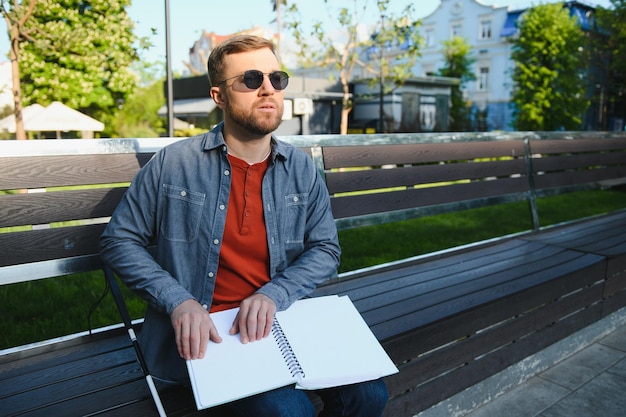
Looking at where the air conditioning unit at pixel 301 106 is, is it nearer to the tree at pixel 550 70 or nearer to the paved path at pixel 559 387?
the tree at pixel 550 70

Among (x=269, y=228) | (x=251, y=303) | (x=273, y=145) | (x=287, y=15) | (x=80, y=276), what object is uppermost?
(x=287, y=15)

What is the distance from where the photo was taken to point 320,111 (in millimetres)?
36438

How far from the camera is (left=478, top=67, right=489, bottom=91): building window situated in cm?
5456

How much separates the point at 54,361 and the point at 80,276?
320cm

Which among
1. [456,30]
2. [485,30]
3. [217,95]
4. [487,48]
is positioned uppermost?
[456,30]

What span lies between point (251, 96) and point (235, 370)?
3.55 feet

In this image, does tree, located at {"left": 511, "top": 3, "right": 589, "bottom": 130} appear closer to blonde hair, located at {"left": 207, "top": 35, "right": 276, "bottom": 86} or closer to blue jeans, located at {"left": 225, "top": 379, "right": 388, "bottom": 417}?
blonde hair, located at {"left": 207, "top": 35, "right": 276, "bottom": 86}

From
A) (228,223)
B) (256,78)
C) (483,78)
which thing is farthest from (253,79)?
(483,78)

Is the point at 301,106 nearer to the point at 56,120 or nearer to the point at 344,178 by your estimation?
the point at 56,120

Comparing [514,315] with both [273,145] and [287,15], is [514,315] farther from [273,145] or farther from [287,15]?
[287,15]

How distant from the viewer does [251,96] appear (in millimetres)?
2332

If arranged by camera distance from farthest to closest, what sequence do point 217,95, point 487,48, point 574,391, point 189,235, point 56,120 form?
point 487,48 → point 56,120 → point 574,391 → point 217,95 → point 189,235

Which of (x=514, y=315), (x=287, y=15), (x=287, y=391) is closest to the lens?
(x=287, y=391)

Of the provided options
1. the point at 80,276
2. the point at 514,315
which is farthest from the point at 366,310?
the point at 80,276
